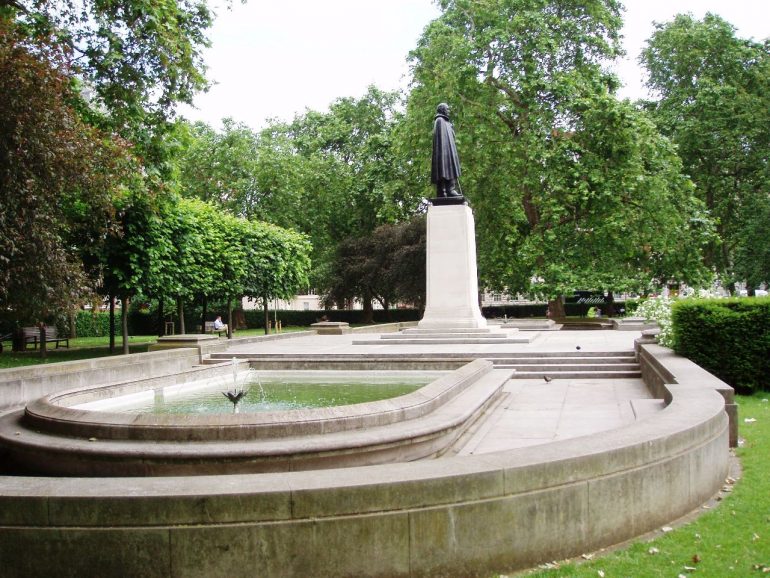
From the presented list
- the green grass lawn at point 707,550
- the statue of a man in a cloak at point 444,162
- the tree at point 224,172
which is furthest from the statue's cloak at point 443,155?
the tree at point 224,172

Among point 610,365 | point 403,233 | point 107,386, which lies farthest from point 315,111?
point 107,386

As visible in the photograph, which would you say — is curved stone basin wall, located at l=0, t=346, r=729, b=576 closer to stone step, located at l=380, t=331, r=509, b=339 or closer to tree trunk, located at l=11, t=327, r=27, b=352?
stone step, located at l=380, t=331, r=509, b=339

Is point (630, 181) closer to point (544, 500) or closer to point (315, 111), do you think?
point (544, 500)

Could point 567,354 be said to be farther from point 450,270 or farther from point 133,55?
point 133,55

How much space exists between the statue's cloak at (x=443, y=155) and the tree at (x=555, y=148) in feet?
24.2

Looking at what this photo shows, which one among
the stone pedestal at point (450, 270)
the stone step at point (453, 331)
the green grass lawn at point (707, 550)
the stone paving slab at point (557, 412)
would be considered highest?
the stone pedestal at point (450, 270)

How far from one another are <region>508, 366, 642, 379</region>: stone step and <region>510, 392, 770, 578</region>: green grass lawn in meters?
8.07

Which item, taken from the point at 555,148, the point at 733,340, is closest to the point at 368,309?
the point at 555,148

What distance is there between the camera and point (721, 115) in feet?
114

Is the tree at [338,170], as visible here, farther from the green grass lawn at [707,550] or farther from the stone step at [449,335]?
the green grass lawn at [707,550]

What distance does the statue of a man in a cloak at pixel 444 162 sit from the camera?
2228 cm

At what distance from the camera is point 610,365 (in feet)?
48.4

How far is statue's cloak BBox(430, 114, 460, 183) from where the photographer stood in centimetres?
2227

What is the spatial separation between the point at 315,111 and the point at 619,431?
4847 centimetres
